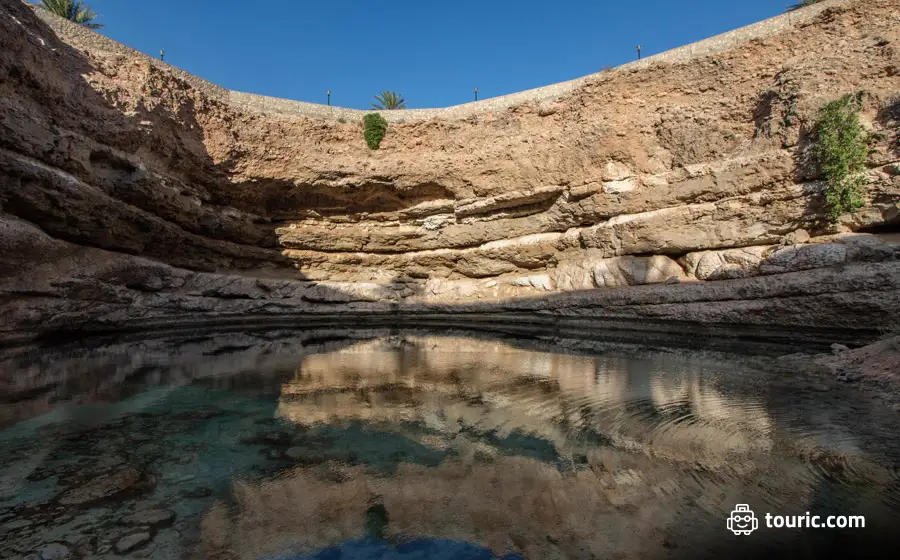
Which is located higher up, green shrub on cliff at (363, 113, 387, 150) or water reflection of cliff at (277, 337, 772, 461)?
green shrub on cliff at (363, 113, 387, 150)

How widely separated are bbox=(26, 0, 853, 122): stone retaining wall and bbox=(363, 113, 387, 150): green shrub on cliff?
424 millimetres

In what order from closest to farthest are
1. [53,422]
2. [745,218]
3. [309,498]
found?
[309,498], [53,422], [745,218]

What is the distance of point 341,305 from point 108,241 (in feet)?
23.5

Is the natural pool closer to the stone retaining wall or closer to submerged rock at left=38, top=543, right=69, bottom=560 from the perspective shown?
submerged rock at left=38, top=543, right=69, bottom=560

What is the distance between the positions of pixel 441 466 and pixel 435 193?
14.8 metres

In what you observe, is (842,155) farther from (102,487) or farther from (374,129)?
(374,129)

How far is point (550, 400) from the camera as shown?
16.1 ft

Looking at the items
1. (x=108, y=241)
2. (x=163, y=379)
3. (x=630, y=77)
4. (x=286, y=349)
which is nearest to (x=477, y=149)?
(x=630, y=77)

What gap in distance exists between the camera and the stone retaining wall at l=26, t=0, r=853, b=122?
12.1 meters

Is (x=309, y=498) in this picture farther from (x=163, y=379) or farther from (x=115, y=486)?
(x=163, y=379)

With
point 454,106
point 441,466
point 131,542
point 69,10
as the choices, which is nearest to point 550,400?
point 441,466

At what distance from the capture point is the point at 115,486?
2.82 metres

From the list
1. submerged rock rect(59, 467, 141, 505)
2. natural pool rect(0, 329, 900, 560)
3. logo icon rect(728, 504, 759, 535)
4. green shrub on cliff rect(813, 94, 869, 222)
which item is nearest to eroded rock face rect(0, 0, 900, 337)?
green shrub on cliff rect(813, 94, 869, 222)

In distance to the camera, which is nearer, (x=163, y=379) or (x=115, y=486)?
(x=115, y=486)
